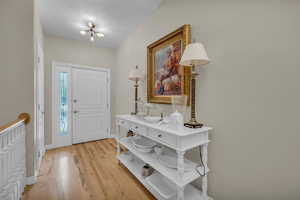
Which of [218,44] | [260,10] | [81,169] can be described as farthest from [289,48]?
[81,169]

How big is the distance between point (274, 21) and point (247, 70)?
38cm

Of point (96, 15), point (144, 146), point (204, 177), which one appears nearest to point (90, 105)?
point (96, 15)

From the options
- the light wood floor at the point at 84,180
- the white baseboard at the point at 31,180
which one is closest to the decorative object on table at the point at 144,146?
the light wood floor at the point at 84,180

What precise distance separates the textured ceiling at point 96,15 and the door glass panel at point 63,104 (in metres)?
1.01

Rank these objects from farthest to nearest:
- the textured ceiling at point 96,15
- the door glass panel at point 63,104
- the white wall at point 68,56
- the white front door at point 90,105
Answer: the white front door at point 90,105 < the door glass panel at point 63,104 < the white wall at point 68,56 < the textured ceiling at point 96,15

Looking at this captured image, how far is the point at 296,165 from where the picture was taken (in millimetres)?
902

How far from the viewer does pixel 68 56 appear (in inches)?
122

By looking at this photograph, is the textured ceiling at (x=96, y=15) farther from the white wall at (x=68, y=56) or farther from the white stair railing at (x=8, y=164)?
the white stair railing at (x=8, y=164)

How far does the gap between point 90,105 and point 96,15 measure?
6.97ft

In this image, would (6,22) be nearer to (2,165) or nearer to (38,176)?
(2,165)

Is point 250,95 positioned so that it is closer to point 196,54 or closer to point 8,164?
point 196,54

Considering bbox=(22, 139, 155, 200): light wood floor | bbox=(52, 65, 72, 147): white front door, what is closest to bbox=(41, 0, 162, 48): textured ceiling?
bbox=(52, 65, 72, 147): white front door

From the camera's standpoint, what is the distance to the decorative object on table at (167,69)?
159 cm

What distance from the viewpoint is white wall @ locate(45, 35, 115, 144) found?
2891 mm
